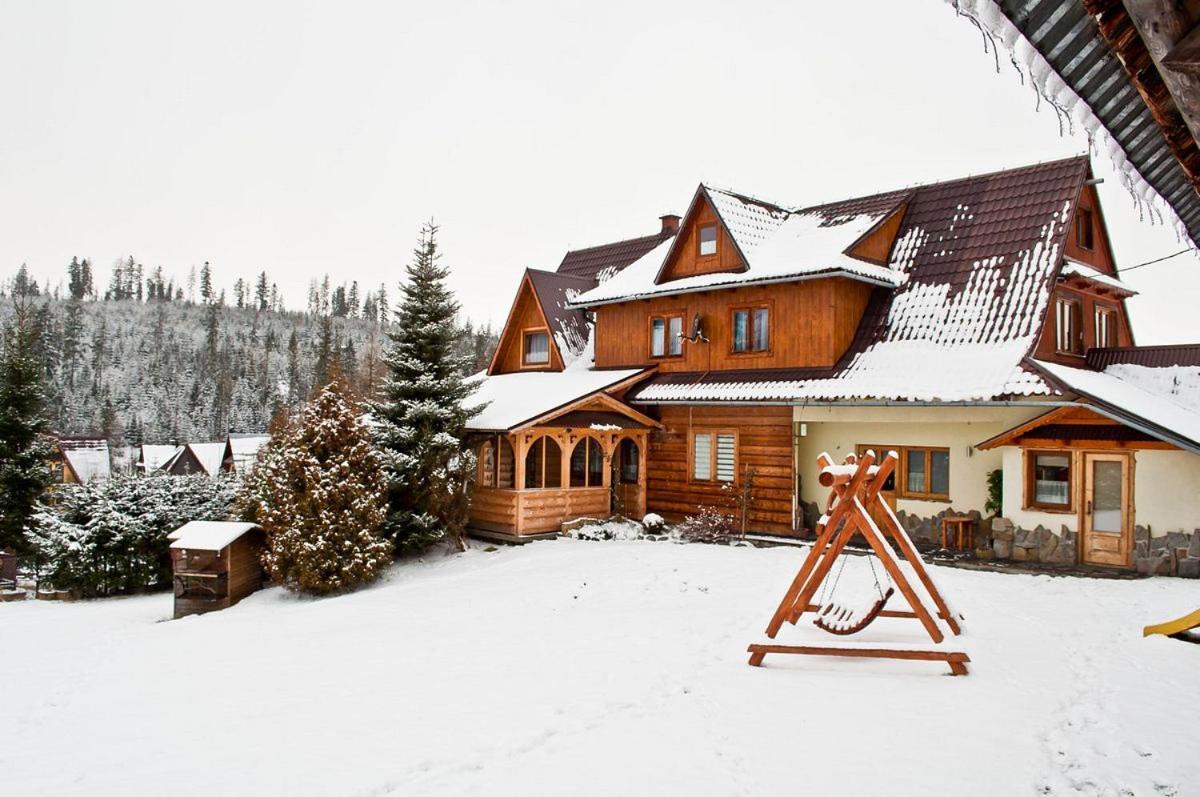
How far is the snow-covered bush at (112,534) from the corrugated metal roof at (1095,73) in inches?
788

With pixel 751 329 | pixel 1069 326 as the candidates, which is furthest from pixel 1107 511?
pixel 751 329

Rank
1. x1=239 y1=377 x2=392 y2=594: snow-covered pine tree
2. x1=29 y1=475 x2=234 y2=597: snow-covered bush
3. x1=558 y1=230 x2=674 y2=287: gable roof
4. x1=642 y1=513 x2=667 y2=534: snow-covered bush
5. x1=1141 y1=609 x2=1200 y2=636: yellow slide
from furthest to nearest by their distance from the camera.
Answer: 1. x1=558 y1=230 x2=674 y2=287: gable roof
2. x1=642 y1=513 x2=667 y2=534: snow-covered bush
3. x1=29 y1=475 x2=234 y2=597: snow-covered bush
4. x1=239 y1=377 x2=392 y2=594: snow-covered pine tree
5. x1=1141 y1=609 x2=1200 y2=636: yellow slide

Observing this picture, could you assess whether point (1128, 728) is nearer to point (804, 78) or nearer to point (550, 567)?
point (550, 567)

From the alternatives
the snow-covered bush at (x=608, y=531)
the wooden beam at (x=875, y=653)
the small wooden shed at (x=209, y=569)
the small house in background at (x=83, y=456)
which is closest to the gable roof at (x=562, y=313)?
the snow-covered bush at (x=608, y=531)

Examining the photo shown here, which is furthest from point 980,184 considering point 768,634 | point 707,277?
point 768,634

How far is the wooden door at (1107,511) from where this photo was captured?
13586 mm

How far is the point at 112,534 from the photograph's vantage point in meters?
18.5

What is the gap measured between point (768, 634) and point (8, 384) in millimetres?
26403

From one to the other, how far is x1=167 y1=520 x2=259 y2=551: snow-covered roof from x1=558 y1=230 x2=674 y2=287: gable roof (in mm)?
12859

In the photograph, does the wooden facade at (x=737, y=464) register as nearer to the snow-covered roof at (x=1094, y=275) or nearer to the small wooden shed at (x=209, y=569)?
the snow-covered roof at (x=1094, y=275)

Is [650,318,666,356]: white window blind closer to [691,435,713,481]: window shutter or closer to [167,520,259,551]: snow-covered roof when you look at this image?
[691,435,713,481]: window shutter

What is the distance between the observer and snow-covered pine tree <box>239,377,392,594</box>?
15.1m

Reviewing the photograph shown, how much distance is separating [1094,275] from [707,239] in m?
8.45

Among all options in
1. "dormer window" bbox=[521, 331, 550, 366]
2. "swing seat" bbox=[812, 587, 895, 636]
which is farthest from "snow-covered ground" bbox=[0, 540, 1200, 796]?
"dormer window" bbox=[521, 331, 550, 366]
